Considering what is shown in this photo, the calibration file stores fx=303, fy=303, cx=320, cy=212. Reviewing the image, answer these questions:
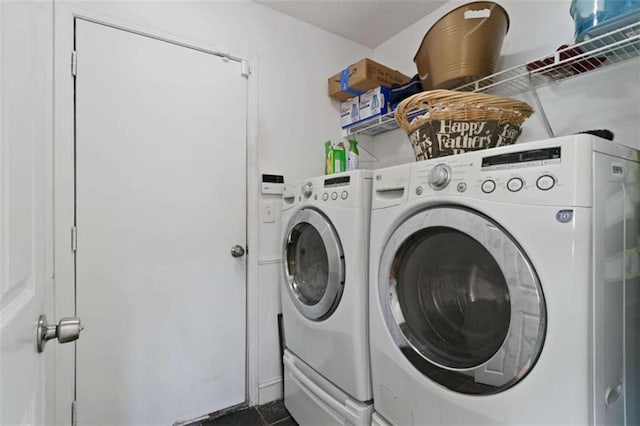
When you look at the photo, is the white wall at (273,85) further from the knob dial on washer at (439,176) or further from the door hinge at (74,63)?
the knob dial on washer at (439,176)

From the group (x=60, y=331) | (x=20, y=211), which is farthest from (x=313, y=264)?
(x=20, y=211)

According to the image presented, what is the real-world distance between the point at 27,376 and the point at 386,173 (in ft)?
3.38

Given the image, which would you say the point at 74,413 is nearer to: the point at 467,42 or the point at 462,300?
the point at 462,300

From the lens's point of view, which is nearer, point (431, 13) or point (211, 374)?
point (211, 374)

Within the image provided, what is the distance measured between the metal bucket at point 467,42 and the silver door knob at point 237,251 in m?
1.36

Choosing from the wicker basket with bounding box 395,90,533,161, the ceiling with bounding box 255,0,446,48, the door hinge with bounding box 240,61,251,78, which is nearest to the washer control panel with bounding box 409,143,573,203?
the wicker basket with bounding box 395,90,533,161

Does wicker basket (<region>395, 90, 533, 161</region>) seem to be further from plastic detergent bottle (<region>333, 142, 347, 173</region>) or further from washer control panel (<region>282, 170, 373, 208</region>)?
plastic detergent bottle (<region>333, 142, 347, 173</region>)

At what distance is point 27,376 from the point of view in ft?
1.68

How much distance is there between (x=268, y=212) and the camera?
1869 millimetres

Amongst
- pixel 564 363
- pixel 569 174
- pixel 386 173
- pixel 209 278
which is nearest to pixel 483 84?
pixel 386 173

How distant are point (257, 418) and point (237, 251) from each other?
0.93 metres

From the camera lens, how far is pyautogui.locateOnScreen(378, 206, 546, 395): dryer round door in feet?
2.42

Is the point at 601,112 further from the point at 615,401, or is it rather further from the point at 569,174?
the point at 615,401

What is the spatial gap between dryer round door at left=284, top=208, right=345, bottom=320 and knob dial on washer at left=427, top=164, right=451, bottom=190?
49cm
